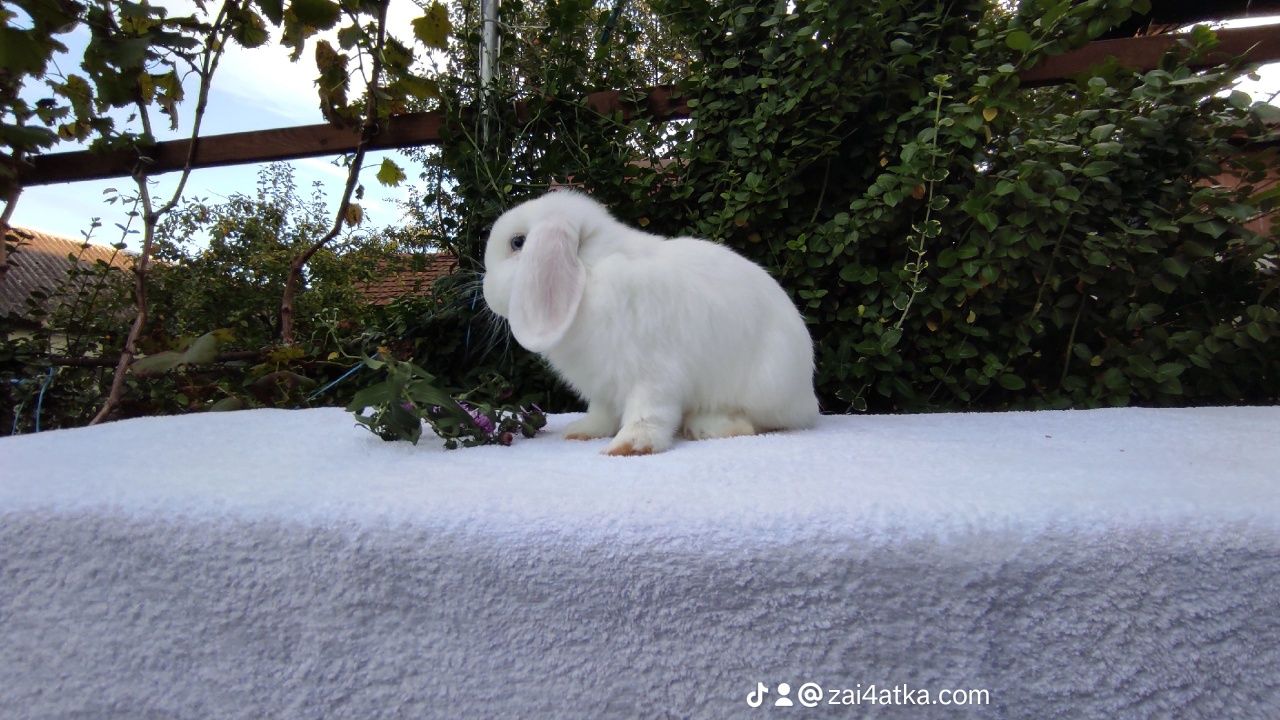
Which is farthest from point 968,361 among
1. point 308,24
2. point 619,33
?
point 308,24

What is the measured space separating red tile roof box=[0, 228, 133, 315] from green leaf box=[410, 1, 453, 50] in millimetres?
1477

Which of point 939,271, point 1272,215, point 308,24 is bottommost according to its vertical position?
point 939,271

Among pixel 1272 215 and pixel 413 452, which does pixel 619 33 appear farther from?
pixel 1272 215

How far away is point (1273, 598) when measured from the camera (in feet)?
2.17

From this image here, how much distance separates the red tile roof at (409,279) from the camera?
239cm

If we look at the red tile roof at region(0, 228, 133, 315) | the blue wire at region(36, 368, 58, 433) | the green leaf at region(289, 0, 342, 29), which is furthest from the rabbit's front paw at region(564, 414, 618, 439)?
the red tile roof at region(0, 228, 133, 315)

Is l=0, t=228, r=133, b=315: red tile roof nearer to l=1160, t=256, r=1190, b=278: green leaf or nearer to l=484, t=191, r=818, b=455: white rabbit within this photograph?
l=484, t=191, r=818, b=455: white rabbit

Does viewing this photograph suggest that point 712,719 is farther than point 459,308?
No

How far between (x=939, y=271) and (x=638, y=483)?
1207mm

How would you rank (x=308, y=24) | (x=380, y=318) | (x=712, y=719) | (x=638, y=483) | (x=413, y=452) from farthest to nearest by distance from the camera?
(x=380, y=318)
(x=308, y=24)
(x=413, y=452)
(x=638, y=483)
(x=712, y=719)

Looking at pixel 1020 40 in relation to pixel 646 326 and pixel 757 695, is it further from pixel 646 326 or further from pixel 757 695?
pixel 757 695

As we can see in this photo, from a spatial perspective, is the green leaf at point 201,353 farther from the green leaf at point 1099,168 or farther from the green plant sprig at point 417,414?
the green leaf at point 1099,168

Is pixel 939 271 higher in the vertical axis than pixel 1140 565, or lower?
higher

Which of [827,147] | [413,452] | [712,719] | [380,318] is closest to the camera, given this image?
[712,719]
